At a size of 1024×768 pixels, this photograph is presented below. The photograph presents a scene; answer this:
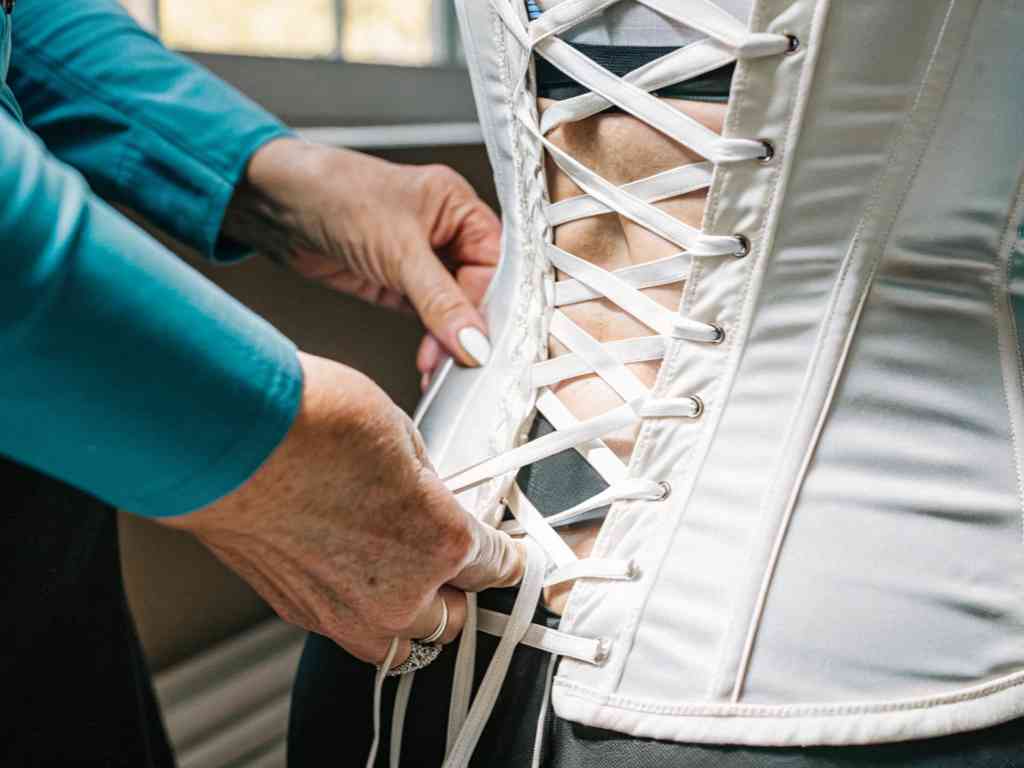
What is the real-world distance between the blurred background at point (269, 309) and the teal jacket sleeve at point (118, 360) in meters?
0.94

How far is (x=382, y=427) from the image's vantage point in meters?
0.44

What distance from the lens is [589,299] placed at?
1.97 feet

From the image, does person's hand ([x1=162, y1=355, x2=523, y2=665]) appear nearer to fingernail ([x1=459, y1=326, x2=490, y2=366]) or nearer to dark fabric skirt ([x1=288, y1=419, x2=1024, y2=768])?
dark fabric skirt ([x1=288, y1=419, x2=1024, y2=768])

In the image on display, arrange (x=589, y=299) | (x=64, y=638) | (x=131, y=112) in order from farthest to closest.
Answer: (x=131, y=112)
(x=64, y=638)
(x=589, y=299)

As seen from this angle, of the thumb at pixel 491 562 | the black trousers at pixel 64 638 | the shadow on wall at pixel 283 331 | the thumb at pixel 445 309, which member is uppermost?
the thumb at pixel 445 309

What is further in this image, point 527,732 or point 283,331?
point 283,331

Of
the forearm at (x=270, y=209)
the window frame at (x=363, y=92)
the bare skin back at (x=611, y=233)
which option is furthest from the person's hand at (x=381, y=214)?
the window frame at (x=363, y=92)

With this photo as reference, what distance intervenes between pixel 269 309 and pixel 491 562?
3.21 feet

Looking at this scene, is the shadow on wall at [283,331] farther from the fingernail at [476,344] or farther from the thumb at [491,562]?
the thumb at [491,562]

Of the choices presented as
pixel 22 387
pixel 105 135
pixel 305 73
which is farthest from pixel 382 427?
pixel 305 73

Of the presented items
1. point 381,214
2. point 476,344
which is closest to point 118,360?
point 476,344

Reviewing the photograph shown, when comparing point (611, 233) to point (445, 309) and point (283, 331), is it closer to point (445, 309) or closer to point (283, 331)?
point (445, 309)

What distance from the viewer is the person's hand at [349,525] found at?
0.42 metres

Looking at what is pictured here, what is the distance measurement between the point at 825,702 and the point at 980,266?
249 millimetres
